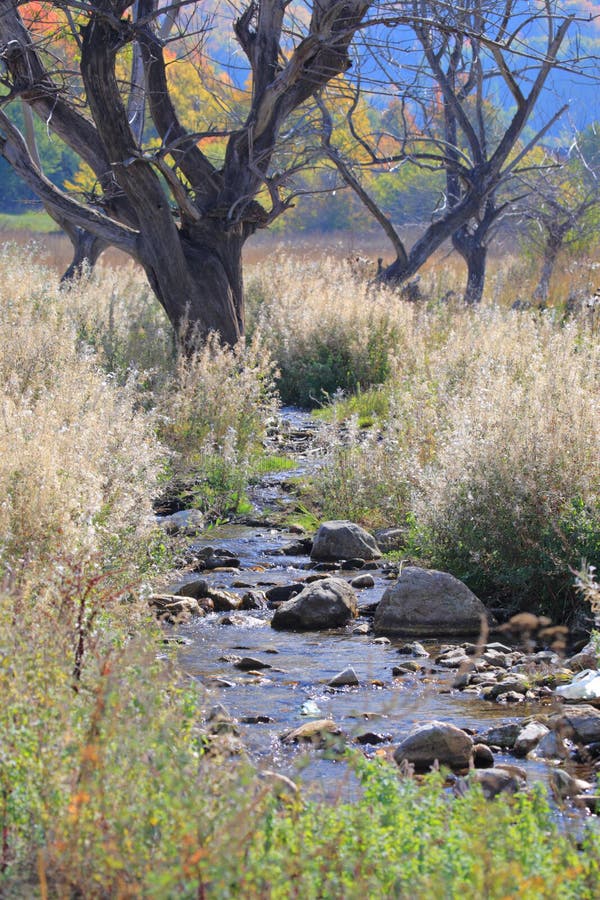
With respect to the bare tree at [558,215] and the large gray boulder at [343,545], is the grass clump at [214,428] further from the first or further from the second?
the bare tree at [558,215]

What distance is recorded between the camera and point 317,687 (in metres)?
4.91

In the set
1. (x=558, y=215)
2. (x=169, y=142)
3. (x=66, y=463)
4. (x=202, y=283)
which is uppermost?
(x=558, y=215)

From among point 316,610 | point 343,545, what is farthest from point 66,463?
point 343,545

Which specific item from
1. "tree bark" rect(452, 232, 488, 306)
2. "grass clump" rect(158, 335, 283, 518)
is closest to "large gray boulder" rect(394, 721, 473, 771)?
"grass clump" rect(158, 335, 283, 518)

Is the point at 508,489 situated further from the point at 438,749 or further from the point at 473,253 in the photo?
the point at 473,253

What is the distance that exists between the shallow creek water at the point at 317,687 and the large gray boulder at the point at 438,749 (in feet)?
0.31

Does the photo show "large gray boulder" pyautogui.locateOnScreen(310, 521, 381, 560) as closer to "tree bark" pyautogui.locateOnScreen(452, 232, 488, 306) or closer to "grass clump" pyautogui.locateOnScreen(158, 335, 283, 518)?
"grass clump" pyautogui.locateOnScreen(158, 335, 283, 518)

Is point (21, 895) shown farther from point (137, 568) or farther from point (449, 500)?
point (449, 500)

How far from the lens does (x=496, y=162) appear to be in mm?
17531

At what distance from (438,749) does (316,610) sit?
200cm

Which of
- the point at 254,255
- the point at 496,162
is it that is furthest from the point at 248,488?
→ the point at 254,255

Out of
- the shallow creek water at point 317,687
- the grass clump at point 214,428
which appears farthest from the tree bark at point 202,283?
the shallow creek water at point 317,687

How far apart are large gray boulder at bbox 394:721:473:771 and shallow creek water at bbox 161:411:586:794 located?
10 centimetres

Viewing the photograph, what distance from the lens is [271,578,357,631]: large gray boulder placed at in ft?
19.4
